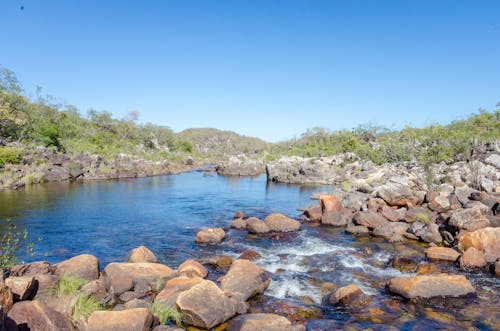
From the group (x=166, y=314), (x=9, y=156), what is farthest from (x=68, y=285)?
(x=9, y=156)

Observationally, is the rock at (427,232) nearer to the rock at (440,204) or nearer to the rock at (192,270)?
the rock at (440,204)

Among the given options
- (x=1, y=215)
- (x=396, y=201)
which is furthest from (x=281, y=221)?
(x=1, y=215)

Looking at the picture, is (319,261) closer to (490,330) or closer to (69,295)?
(490,330)

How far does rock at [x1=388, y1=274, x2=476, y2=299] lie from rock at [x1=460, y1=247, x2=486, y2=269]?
214cm

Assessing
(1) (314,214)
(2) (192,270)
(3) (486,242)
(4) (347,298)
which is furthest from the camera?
(1) (314,214)

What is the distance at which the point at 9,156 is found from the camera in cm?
3591

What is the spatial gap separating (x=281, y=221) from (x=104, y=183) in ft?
84.3

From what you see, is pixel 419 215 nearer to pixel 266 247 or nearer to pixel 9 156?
pixel 266 247

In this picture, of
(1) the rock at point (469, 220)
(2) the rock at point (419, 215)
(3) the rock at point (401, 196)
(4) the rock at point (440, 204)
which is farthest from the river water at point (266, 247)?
(4) the rock at point (440, 204)

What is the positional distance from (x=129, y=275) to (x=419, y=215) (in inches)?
543

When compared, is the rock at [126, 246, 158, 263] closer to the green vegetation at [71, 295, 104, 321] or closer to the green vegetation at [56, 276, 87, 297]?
the green vegetation at [56, 276, 87, 297]

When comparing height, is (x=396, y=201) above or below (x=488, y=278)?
above

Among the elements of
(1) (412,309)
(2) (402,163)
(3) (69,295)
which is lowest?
(1) (412,309)

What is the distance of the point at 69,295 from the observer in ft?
24.5
